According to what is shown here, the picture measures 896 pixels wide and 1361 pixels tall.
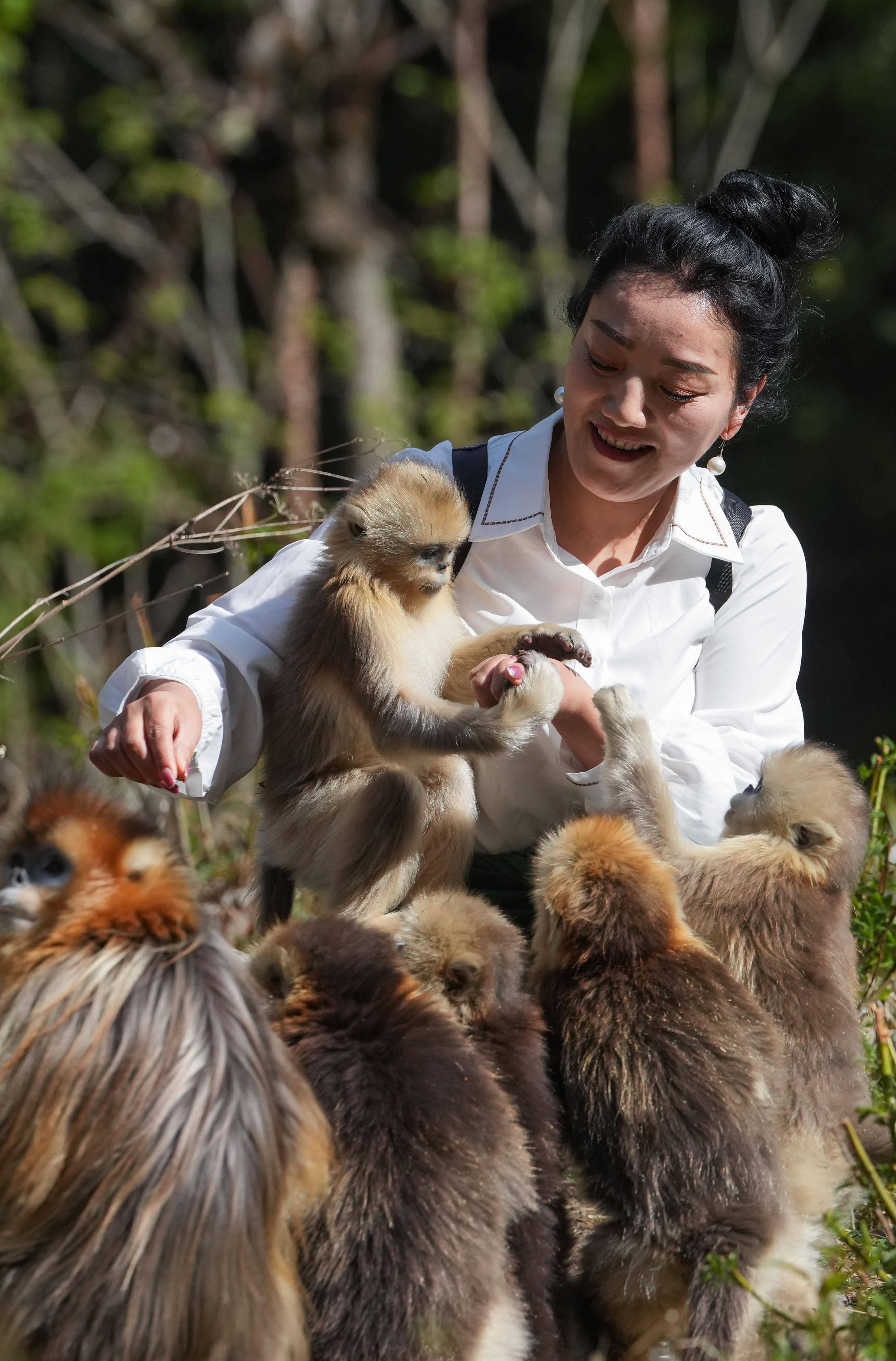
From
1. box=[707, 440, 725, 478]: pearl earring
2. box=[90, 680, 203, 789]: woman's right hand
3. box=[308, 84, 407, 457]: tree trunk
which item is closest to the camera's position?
box=[90, 680, 203, 789]: woman's right hand

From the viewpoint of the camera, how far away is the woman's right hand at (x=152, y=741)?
2680mm

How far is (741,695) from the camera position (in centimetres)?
346

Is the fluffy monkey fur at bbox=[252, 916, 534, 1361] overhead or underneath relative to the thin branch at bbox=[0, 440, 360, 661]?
underneath

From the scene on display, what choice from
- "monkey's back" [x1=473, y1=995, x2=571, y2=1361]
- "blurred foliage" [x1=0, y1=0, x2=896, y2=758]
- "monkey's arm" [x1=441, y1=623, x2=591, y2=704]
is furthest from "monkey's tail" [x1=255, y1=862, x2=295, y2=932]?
"blurred foliage" [x1=0, y1=0, x2=896, y2=758]

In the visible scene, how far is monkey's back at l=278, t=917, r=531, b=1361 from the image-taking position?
6.90 feet

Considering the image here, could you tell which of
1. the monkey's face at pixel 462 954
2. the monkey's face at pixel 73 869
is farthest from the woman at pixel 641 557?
the monkey's face at pixel 73 869

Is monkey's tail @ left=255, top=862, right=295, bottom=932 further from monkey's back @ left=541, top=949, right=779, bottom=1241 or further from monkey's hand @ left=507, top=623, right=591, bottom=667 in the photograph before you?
monkey's back @ left=541, top=949, right=779, bottom=1241

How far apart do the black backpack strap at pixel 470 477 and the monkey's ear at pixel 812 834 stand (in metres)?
1.13

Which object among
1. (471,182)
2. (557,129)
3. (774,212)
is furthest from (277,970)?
(557,129)

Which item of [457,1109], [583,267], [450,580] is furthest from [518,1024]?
[583,267]

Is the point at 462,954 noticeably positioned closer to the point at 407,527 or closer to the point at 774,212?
the point at 407,527

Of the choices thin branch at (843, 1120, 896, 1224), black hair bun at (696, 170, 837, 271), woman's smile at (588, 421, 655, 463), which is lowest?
thin branch at (843, 1120, 896, 1224)

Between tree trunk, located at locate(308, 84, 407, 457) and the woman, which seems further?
tree trunk, located at locate(308, 84, 407, 457)

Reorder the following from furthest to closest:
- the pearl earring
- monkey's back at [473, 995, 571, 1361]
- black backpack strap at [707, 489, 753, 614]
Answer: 1. the pearl earring
2. black backpack strap at [707, 489, 753, 614]
3. monkey's back at [473, 995, 571, 1361]
